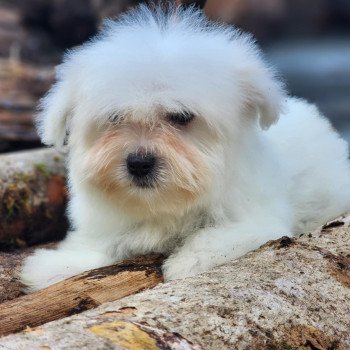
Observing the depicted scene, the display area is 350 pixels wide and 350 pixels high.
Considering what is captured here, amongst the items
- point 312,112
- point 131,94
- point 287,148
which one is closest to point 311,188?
point 287,148

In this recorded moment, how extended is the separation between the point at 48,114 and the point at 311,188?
161cm

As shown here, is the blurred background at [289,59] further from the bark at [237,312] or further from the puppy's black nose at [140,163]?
the bark at [237,312]

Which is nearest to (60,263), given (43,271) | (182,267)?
(43,271)

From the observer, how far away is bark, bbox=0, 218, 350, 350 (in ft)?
7.62

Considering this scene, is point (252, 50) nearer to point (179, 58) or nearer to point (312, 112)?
point (179, 58)

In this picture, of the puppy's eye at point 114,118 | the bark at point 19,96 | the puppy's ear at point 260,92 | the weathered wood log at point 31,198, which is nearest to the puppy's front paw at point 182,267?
the puppy's eye at point 114,118

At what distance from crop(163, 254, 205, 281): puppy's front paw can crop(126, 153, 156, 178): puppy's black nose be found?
46 cm

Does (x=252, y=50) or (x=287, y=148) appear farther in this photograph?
(x=287, y=148)

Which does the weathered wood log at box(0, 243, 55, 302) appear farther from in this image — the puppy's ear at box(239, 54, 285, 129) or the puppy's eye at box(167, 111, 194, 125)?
the puppy's ear at box(239, 54, 285, 129)

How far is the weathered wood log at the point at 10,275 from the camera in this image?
388cm

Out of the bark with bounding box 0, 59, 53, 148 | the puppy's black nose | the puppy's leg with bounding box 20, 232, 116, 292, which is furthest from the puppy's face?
the bark with bounding box 0, 59, 53, 148

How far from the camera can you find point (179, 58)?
364 centimetres

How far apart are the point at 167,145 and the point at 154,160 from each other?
0.09 m

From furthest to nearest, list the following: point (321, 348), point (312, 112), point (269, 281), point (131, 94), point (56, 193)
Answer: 1. point (56, 193)
2. point (312, 112)
3. point (131, 94)
4. point (269, 281)
5. point (321, 348)
